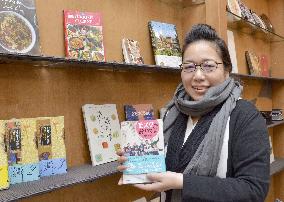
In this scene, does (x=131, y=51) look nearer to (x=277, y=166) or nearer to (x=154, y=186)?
(x=154, y=186)

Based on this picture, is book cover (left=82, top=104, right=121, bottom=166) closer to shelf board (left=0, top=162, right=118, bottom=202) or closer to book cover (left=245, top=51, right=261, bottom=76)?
shelf board (left=0, top=162, right=118, bottom=202)

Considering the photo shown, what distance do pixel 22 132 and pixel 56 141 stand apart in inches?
7.3

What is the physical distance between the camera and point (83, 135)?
183 centimetres

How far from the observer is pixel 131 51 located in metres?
2.06

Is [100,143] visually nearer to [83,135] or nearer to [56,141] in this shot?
[83,135]

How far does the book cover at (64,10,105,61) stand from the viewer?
1.73 m

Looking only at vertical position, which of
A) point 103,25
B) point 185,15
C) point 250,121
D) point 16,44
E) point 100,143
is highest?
point 185,15

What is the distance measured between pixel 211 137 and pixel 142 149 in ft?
0.92

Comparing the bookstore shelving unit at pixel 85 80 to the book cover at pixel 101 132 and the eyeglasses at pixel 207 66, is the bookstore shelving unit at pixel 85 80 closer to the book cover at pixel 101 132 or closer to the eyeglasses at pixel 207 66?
the book cover at pixel 101 132

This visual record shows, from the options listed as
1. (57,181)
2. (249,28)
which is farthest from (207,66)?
(249,28)

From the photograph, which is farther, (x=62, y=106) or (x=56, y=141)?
(x=62, y=106)

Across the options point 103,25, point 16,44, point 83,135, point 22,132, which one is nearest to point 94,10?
point 103,25

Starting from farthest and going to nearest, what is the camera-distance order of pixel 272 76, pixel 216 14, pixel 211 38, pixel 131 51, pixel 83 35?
pixel 272 76, pixel 216 14, pixel 131 51, pixel 83 35, pixel 211 38

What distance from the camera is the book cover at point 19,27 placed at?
4.72 ft
